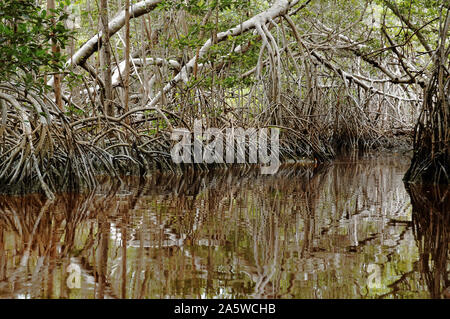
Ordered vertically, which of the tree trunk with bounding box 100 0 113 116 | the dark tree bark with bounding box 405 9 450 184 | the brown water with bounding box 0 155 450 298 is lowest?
the brown water with bounding box 0 155 450 298

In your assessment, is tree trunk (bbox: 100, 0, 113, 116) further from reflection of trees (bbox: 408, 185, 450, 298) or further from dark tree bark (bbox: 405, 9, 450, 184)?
reflection of trees (bbox: 408, 185, 450, 298)

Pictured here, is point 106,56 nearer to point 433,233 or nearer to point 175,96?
point 175,96

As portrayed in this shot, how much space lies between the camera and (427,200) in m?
3.28

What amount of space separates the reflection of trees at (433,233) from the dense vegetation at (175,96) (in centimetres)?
77

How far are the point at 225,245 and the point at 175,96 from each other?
507 centimetres

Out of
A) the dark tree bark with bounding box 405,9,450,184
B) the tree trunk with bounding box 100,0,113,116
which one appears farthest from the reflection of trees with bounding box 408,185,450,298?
the tree trunk with bounding box 100,0,113,116

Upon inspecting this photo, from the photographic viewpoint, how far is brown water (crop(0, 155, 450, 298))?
150cm

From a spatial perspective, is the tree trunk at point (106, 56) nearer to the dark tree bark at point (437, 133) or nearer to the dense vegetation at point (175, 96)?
the dense vegetation at point (175, 96)

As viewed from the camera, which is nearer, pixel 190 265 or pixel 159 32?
pixel 190 265

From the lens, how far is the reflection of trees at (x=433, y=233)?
1577mm

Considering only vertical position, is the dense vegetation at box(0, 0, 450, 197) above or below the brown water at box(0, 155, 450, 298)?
above
